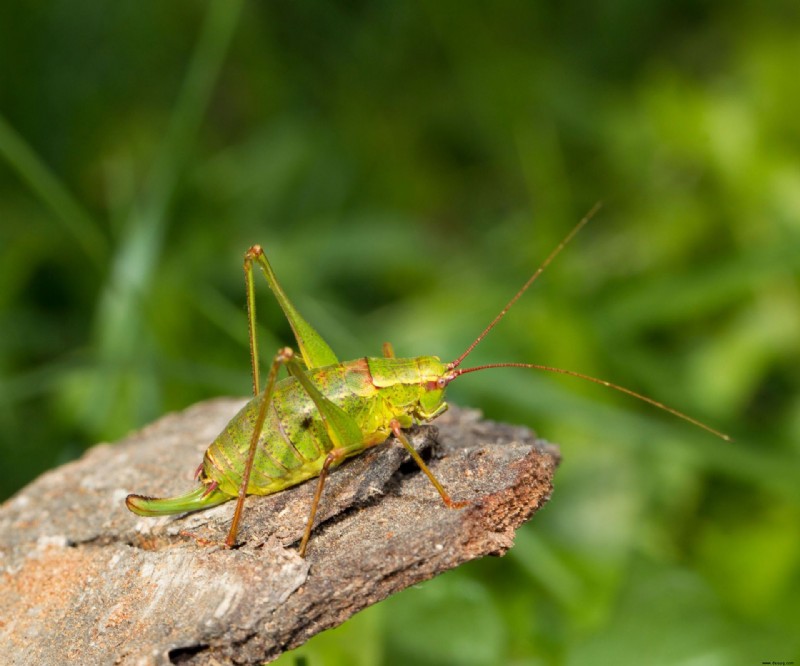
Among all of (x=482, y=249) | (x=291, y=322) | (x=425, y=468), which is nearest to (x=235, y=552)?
(x=425, y=468)

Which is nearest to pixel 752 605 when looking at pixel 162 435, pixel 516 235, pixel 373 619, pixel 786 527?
pixel 786 527

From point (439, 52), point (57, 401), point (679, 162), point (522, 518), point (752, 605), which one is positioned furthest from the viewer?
point (439, 52)

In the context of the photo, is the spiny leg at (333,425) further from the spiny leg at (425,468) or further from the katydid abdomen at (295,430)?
the spiny leg at (425,468)

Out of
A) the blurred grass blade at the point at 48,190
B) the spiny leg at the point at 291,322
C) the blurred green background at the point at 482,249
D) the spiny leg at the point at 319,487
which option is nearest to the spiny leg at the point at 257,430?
the spiny leg at the point at 319,487

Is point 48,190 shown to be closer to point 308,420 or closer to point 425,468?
point 308,420

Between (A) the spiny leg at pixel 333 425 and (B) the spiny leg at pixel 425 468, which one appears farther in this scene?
(A) the spiny leg at pixel 333 425

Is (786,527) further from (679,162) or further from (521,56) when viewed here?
(521,56)
